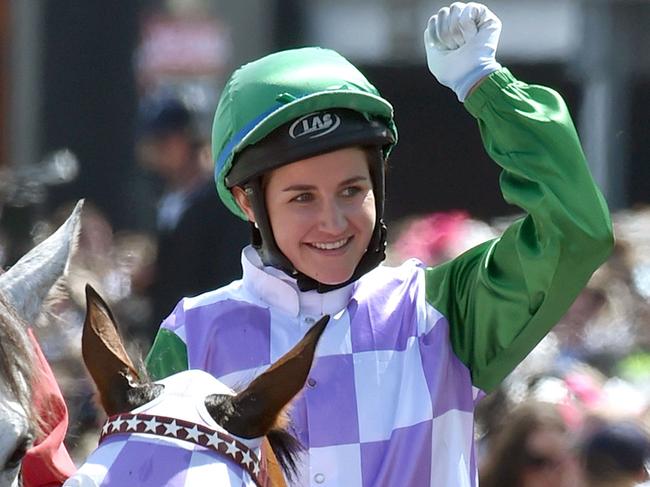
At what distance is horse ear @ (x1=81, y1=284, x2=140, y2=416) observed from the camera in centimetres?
272

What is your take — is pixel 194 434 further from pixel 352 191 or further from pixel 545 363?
pixel 545 363

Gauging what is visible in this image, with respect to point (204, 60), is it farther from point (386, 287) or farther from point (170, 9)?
point (386, 287)

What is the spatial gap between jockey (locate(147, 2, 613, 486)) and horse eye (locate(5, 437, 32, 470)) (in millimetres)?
312

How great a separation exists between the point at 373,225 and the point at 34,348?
2.29 ft

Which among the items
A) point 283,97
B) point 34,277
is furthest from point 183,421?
point 34,277

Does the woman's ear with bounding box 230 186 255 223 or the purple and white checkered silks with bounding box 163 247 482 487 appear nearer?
the purple and white checkered silks with bounding box 163 247 482 487

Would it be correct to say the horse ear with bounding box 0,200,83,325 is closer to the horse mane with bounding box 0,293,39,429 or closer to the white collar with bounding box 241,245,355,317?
the horse mane with bounding box 0,293,39,429

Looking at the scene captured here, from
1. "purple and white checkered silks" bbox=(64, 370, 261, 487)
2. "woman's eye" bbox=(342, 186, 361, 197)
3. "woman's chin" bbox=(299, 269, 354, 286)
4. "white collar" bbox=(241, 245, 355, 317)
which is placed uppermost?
"woman's eye" bbox=(342, 186, 361, 197)

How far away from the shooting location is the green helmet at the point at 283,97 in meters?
3.27

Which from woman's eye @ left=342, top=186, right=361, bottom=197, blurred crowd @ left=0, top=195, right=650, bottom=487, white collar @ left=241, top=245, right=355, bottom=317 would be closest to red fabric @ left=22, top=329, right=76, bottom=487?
blurred crowd @ left=0, top=195, right=650, bottom=487

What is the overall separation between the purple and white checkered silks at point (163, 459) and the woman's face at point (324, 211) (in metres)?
0.71

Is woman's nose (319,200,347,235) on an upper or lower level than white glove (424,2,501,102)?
lower

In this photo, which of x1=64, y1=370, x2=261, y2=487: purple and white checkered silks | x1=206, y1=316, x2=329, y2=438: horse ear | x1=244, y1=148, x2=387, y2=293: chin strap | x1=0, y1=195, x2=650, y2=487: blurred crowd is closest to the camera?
x1=64, y1=370, x2=261, y2=487: purple and white checkered silks

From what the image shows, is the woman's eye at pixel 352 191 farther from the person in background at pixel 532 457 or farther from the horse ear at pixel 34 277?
the person in background at pixel 532 457
